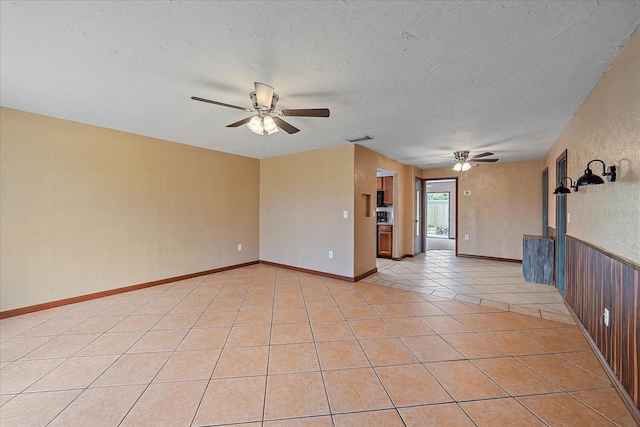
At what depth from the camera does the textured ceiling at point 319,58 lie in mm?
1510

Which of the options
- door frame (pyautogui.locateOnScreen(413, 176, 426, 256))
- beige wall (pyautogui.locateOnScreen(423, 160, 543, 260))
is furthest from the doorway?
beige wall (pyautogui.locateOnScreen(423, 160, 543, 260))

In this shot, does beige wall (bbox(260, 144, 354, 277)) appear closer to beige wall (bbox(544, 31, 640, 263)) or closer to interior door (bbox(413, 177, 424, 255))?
beige wall (bbox(544, 31, 640, 263))

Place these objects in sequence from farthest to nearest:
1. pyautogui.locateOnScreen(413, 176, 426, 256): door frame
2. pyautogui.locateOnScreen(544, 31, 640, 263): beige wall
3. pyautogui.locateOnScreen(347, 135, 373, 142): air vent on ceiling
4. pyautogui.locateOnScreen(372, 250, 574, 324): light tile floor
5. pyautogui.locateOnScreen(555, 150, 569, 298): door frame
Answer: pyautogui.locateOnScreen(413, 176, 426, 256): door frame, pyautogui.locateOnScreen(347, 135, 373, 142): air vent on ceiling, pyautogui.locateOnScreen(555, 150, 569, 298): door frame, pyautogui.locateOnScreen(372, 250, 574, 324): light tile floor, pyautogui.locateOnScreen(544, 31, 640, 263): beige wall

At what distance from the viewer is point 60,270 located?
331 cm

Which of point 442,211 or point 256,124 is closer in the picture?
point 256,124

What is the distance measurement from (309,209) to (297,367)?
3252 mm

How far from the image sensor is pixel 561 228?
12.8 ft

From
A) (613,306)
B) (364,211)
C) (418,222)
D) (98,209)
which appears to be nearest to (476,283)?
(364,211)

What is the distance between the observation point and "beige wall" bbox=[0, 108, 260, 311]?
3.03 metres

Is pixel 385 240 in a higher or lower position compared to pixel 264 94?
lower

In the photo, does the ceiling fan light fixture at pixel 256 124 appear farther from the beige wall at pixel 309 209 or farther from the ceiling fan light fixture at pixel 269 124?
the beige wall at pixel 309 209

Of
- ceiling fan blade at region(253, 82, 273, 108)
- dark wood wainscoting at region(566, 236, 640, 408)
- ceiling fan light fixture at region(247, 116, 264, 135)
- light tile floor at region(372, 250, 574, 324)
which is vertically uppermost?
ceiling fan blade at region(253, 82, 273, 108)

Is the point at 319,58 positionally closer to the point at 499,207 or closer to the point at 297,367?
the point at 297,367

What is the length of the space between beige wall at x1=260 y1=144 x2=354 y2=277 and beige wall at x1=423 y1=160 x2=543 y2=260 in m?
3.99
